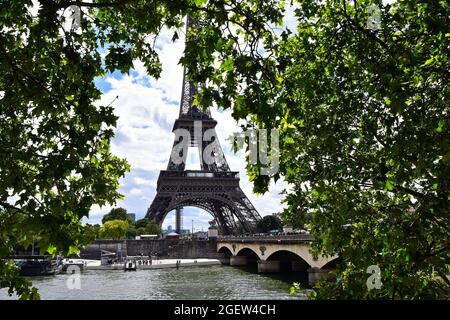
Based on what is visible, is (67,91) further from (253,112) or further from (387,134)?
(387,134)

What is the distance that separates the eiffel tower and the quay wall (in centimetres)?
519

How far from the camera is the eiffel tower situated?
7225 centimetres

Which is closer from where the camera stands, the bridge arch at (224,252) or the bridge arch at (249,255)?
the bridge arch at (249,255)

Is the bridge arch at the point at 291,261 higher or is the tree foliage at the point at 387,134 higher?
the tree foliage at the point at 387,134

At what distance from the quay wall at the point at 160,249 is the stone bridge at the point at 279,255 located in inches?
108

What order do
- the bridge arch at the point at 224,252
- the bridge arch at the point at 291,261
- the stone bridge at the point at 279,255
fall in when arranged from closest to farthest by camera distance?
1. the stone bridge at the point at 279,255
2. the bridge arch at the point at 291,261
3. the bridge arch at the point at 224,252

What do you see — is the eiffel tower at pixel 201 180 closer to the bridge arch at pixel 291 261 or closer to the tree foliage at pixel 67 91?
the bridge arch at pixel 291 261

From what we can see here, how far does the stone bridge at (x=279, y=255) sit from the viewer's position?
100ft

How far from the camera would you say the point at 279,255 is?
4606 cm

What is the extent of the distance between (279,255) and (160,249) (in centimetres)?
Result: 3337

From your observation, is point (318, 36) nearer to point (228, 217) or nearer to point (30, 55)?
point (30, 55)

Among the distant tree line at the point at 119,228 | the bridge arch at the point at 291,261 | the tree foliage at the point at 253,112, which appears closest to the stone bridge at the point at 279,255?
the bridge arch at the point at 291,261

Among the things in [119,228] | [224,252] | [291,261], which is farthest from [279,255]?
[119,228]
